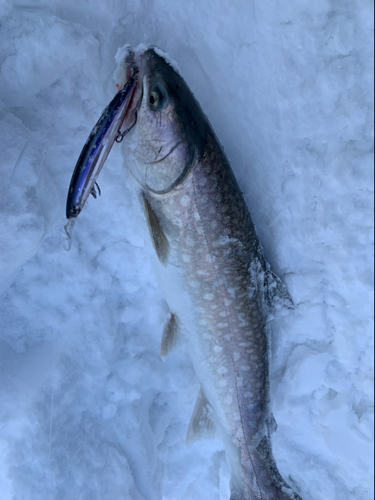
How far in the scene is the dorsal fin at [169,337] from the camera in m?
1.72

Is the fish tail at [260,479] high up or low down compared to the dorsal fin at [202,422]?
down

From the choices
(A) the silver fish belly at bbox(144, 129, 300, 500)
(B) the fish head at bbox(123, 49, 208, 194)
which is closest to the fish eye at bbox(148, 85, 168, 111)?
(B) the fish head at bbox(123, 49, 208, 194)

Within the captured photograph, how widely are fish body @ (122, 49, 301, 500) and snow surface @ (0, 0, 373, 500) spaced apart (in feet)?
0.78

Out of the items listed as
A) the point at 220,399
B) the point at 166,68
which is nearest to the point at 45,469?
the point at 220,399

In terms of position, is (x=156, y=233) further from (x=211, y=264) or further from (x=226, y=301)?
(x=226, y=301)

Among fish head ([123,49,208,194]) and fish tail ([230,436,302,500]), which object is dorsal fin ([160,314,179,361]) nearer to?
fish tail ([230,436,302,500])

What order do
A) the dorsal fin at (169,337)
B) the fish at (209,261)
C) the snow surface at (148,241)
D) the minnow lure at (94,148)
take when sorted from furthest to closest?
1. the dorsal fin at (169,337)
2. the snow surface at (148,241)
3. the fish at (209,261)
4. the minnow lure at (94,148)

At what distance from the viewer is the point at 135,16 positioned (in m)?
1.64

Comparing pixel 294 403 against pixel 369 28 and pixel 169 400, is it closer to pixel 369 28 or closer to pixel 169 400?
pixel 169 400

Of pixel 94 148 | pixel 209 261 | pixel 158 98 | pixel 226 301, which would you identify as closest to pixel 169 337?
pixel 226 301

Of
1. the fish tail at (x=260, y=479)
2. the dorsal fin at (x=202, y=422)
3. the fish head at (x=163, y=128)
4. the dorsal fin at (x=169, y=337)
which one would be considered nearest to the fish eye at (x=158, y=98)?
the fish head at (x=163, y=128)

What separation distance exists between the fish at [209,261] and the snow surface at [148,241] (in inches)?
9.0

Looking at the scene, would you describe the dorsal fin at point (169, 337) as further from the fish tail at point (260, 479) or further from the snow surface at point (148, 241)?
the fish tail at point (260, 479)

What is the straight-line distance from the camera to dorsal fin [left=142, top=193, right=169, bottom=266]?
1404 millimetres
